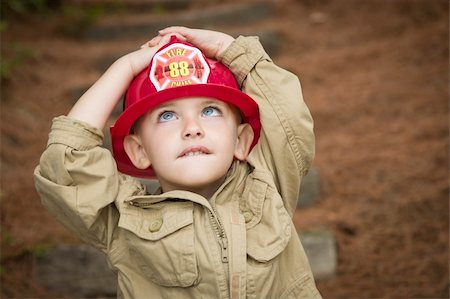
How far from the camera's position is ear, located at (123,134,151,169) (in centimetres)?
247

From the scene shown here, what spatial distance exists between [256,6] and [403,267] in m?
4.00

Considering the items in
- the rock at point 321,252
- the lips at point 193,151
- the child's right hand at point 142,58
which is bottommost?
the rock at point 321,252

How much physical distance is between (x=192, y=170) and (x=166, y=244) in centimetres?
27

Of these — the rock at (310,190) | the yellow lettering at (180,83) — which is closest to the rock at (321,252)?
the rock at (310,190)

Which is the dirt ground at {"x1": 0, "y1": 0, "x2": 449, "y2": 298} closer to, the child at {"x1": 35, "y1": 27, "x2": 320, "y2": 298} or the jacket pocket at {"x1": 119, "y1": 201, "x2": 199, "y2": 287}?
the child at {"x1": 35, "y1": 27, "x2": 320, "y2": 298}

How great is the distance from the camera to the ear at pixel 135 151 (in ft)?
8.12

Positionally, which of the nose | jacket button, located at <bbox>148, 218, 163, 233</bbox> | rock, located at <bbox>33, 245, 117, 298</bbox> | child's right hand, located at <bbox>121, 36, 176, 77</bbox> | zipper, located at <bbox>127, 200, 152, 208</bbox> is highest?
child's right hand, located at <bbox>121, 36, 176, 77</bbox>

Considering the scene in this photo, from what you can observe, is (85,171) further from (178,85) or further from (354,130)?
(354,130)

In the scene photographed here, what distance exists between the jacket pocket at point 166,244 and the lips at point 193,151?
188mm

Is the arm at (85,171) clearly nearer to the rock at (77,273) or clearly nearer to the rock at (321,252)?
the rock at (77,273)

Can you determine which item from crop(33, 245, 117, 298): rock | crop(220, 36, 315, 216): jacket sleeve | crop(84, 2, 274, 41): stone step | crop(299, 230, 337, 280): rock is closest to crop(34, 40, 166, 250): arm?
crop(220, 36, 315, 216): jacket sleeve

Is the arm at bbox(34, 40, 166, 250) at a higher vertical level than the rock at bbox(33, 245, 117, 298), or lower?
higher

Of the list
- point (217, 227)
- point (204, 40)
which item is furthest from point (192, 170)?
point (204, 40)

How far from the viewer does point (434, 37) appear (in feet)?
19.3
